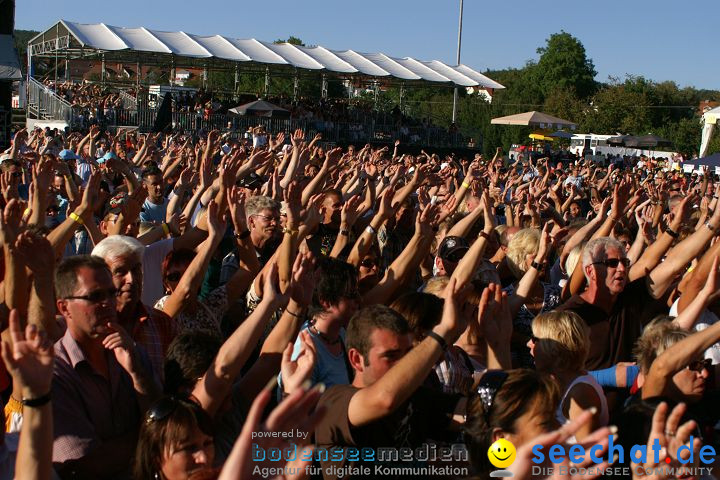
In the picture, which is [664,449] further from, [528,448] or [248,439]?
[248,439]

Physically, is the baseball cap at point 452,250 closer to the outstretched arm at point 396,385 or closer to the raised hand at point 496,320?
the raised hand at point 496,320

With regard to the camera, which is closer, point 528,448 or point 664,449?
point 528,448

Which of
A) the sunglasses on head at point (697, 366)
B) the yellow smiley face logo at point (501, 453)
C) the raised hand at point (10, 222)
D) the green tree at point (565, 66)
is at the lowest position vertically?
the yellow smiley face logo at point (501, 453)

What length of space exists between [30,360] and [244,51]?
113ft

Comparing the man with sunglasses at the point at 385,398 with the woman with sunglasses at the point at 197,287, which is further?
the woman with sunglasses at the point at 197,287

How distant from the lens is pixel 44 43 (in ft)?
105

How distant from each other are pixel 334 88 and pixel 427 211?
68.1 m

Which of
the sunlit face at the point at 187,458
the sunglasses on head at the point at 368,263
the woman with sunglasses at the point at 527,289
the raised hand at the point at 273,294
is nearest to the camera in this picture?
the sunlit face at the point at 187,458

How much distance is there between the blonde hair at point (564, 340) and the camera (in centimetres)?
380

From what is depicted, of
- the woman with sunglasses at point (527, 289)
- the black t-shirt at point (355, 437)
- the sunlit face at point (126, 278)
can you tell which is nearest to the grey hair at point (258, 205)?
the woman with sunglasses at point (527, 289)

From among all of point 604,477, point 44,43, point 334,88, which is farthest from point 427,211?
point 334,88

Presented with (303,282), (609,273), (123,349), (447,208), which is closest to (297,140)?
(447,208)

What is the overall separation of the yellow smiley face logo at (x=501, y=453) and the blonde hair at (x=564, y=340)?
94 cm

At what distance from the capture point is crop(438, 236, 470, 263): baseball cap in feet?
19.0
